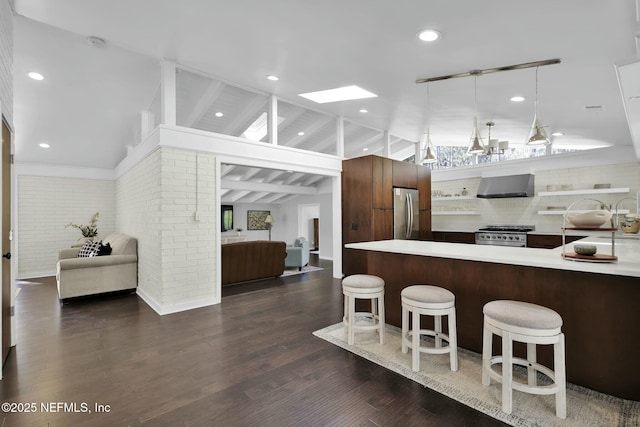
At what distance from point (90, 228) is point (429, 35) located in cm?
777

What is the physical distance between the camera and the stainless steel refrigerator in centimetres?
586

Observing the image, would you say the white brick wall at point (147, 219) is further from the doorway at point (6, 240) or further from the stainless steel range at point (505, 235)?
the stainless steel range at point (505, 235)

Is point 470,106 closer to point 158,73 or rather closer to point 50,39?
point 158,73

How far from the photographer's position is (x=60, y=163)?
6.91 meters

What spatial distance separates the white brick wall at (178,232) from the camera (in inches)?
152

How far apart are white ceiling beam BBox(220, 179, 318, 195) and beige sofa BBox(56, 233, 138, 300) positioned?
413 cm

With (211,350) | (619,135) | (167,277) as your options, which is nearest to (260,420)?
(211,350)

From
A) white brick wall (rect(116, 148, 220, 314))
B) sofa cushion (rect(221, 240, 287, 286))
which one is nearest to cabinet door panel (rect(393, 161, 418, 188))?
sofa cushion (rect(221, 240, 287, 286))

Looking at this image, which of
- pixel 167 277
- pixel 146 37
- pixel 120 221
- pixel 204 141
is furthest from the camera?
pixel 120 221

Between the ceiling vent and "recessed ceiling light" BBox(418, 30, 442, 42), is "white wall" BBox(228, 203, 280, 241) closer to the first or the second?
the ceiling vent

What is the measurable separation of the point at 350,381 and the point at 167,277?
9.12 ft

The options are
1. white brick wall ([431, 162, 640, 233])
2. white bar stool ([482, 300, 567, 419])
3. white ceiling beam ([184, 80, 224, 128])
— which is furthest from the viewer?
white brick wall ([431, 162, 640, 233])

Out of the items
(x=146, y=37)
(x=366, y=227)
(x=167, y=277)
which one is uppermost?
(x=146, y=37)

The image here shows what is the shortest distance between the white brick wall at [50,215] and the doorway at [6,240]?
16.5ft
